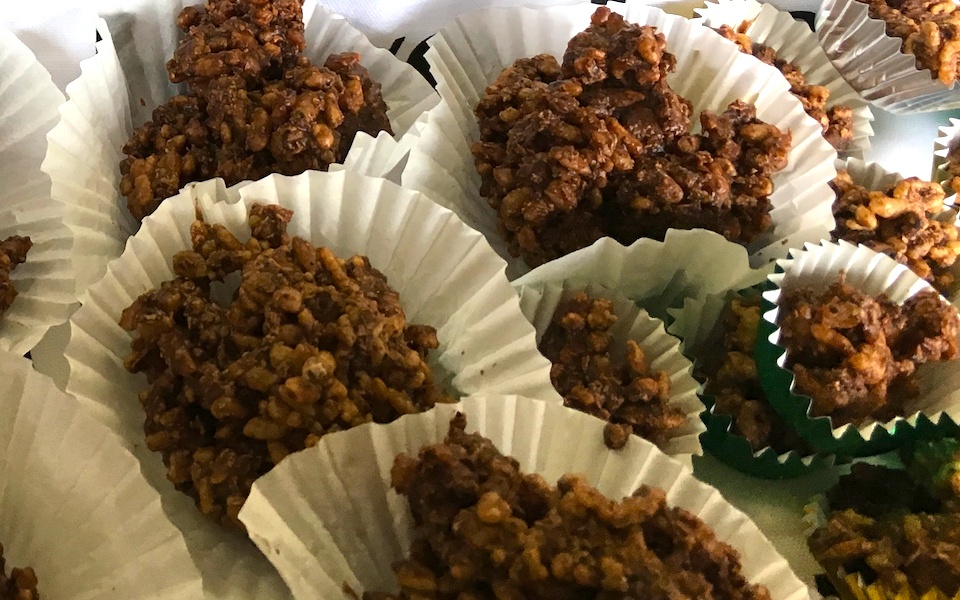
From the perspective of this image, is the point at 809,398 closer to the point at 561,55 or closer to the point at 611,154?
the point at 611,154

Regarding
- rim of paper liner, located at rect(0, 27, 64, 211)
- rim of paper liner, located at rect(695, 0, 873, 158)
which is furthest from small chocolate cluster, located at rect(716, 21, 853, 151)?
rim of paper liner, located at rect(0, 27, 64, 211)

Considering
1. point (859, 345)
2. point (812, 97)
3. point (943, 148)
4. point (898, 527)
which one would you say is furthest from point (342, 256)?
point (943, 148)

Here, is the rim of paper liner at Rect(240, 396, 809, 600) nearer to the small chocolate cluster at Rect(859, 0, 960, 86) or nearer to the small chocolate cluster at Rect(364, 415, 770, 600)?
the small chocolate cluster at Rect(364, 415, 770, 600)

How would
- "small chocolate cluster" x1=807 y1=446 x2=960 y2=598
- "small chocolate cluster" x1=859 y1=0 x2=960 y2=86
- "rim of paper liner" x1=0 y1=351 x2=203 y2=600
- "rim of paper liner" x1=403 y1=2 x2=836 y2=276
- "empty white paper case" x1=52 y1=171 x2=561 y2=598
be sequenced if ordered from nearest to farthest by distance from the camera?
"rim of paper liner" x1=0 y1=351 x2=203 y2=600
"empty white paper case" x1=52 y1=171 x2=561 y2=598
"small chocolate cluster" x1=807 y1=446 x2=960 y2=598
"rim of paper liner" x1=403 y1=2 x2=836 y2=276
"small chocolate cluster" x1=859 y1=0 x2=960 y2=86

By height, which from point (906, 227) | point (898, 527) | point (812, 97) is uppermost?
point (812, 97)

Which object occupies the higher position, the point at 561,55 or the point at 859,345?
the point at 561,55

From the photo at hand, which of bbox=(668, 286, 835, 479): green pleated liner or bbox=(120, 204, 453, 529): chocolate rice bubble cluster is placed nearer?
bbox=(120, 204, 453, 529): chocolate rice bubble cluster
